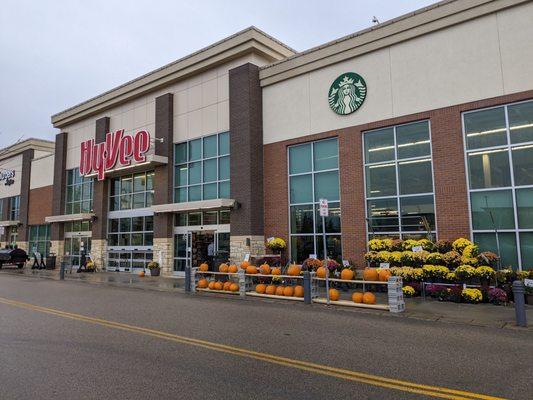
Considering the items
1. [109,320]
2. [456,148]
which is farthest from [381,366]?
[456,148]

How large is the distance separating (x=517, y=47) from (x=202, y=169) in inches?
593

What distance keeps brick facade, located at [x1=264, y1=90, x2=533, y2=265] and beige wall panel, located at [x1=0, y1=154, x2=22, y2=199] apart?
96.9 ft

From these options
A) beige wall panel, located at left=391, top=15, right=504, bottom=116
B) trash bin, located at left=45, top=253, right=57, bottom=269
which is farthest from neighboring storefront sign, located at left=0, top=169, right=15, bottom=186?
beige wall panel, located at left=391, top=15, right=504, bottom=116

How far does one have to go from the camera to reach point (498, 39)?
1438cm

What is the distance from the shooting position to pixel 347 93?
18.0 metres

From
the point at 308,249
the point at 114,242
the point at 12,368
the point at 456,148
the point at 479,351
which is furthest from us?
the point at 114,242

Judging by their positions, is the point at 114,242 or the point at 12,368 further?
the point at 114,242

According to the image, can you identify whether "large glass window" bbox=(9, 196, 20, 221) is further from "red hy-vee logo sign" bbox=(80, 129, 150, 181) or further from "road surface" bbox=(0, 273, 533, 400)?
"road surface" bbox=(0, 273, 533, 400)

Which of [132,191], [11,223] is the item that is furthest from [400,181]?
[11,223]

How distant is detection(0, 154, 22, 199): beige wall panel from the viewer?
129ft

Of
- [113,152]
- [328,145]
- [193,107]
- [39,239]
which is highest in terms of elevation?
[193,107]

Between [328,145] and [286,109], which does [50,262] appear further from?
[328,145]

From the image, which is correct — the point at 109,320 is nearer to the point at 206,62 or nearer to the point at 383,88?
the point at 383,88

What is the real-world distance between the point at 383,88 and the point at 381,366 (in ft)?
43.3
